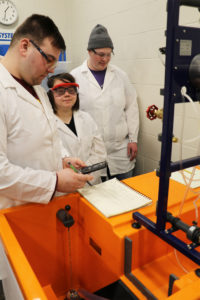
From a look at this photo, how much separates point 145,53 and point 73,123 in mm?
928

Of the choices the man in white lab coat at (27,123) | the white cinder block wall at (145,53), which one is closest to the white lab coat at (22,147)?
the man in white lab coat at (27,123)

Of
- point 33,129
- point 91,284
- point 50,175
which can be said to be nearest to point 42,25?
point 33,129

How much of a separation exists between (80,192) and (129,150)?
130 cm

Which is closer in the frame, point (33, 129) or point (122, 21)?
point (33, 129)

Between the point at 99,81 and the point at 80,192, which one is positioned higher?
the point at 99,81

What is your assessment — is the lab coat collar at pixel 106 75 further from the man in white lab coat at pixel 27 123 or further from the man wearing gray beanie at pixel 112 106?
the man in white lab coat at pixel 27 123

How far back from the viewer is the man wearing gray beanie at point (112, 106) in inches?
87.6

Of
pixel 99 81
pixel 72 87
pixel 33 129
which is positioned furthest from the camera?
pixel 99 81

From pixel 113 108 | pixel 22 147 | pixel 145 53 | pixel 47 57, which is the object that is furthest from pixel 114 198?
pixel 145 53

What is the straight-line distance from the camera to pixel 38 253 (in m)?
1.05

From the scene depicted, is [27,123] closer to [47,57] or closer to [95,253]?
[47,57]

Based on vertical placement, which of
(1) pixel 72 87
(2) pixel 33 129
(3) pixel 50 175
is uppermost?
(1) pixel 72 87

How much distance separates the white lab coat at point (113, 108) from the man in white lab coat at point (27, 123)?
111 cm

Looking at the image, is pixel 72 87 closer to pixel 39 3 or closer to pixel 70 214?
pixel 70 214
